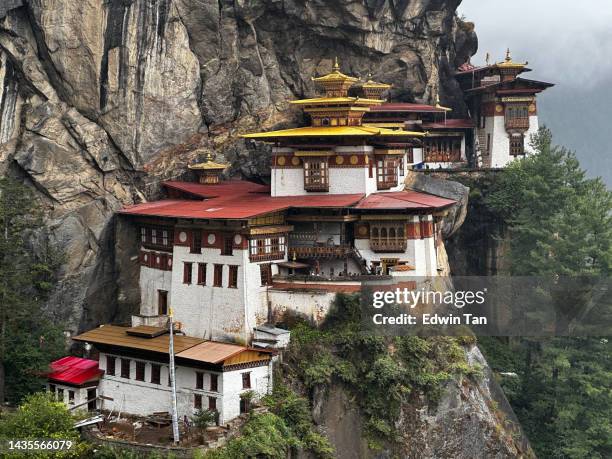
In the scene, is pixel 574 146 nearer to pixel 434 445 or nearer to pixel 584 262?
pixel 584 262

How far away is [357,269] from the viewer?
5350 centimetres

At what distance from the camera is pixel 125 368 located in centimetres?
4856

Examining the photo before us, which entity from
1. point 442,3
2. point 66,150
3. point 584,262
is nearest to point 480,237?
point 584,262

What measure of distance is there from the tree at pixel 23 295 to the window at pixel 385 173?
17.8 metres

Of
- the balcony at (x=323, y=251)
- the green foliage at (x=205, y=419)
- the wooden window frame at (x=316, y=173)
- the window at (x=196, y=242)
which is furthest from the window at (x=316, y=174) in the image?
the green foliage at (x=205, y=419)

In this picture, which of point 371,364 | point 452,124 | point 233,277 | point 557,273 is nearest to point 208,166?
point 233,277

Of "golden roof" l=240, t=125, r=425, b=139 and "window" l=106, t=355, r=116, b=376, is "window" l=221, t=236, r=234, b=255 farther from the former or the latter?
"golden roof" l=240, t=125, r=425, b=139

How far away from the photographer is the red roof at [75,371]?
48.7m

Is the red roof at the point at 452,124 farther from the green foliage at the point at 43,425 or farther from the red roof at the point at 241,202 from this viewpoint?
the green foliage at the point at 43,425

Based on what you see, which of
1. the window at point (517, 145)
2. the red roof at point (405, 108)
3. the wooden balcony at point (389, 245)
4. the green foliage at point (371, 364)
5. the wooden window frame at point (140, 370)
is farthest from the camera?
the window at point (517, 145)

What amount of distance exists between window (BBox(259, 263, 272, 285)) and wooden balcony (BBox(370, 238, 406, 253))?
571 cm

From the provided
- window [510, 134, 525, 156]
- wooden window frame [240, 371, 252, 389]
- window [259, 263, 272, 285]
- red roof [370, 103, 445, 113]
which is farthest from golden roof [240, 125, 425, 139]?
window [510, 134, 525, 156]

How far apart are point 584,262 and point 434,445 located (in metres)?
17.4

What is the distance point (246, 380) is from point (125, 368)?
6.22 metres
